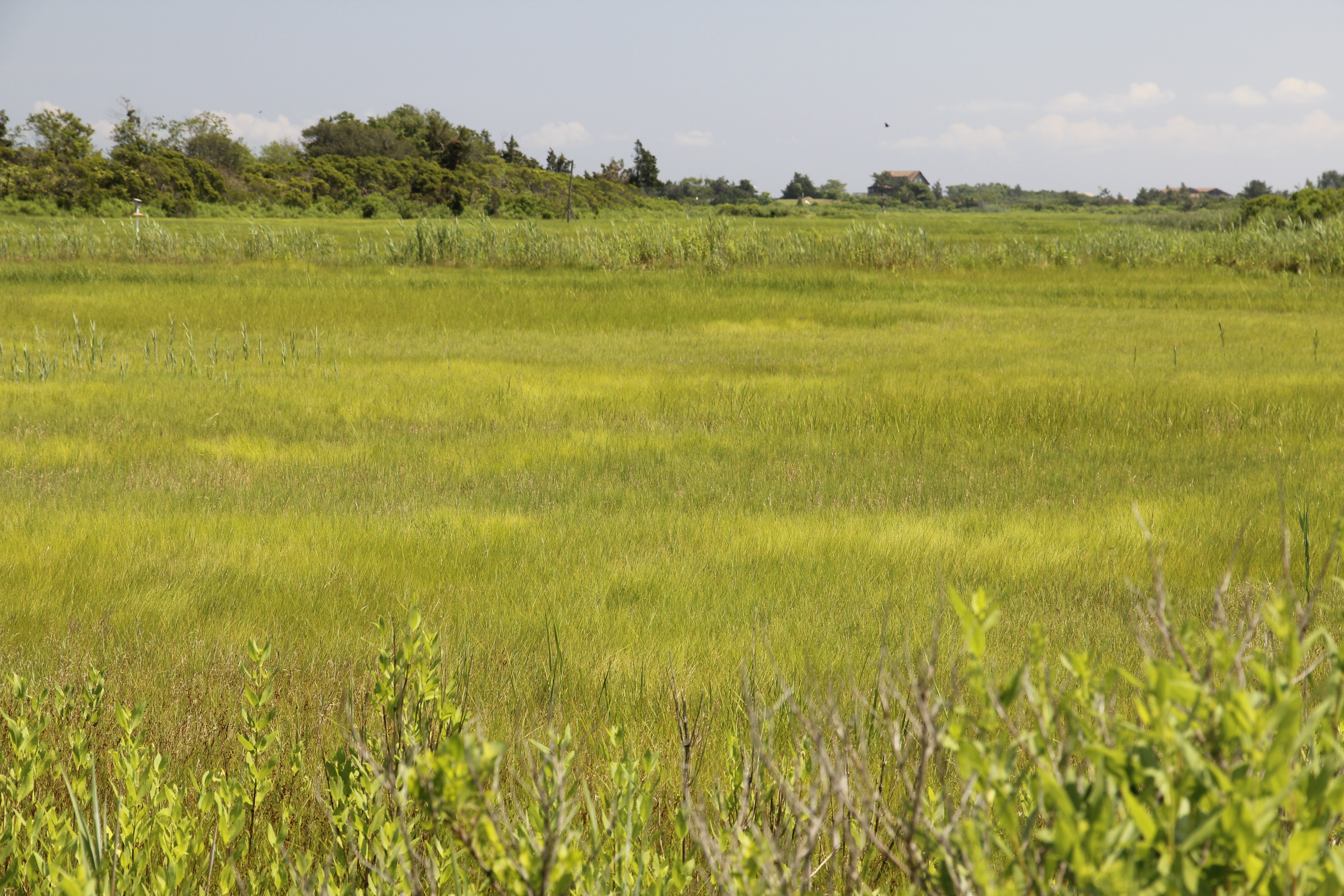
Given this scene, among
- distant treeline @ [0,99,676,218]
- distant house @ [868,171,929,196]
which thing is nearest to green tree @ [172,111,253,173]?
distant treeline @ [0,99,676,218]

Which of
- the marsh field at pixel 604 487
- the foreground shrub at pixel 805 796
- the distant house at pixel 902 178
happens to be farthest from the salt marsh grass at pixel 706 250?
the distant house at pixel 902 178

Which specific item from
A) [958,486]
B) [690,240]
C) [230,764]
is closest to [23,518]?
[230,764]

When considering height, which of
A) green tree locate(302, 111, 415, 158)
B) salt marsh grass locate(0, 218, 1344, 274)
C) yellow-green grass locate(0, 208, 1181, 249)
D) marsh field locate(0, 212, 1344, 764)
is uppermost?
green tree locate(302, 111, 415, 158)

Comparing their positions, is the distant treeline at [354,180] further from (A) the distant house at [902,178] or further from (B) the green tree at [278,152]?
(A) the distant house at [902,178]

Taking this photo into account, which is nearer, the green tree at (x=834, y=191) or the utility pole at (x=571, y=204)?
the utility pole at (x=571, y=204)

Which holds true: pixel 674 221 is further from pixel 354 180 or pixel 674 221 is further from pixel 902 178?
pixel 902 178

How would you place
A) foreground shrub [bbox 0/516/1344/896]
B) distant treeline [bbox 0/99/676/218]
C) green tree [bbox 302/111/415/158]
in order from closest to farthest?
foreground shrub [bbox 0/516/1344/896], distant treeline [bbox 0/99/676/218], green tree [bbox 302/111/415/158]

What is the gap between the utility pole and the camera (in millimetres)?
39841

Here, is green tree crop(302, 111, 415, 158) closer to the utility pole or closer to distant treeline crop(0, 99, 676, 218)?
distant treeline crop(0, 99, 676, 218)

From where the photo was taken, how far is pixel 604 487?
5.77m

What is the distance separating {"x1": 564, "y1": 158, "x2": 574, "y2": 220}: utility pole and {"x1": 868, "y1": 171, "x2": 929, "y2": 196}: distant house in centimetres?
7648

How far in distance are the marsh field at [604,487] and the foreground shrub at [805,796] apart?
0.13m

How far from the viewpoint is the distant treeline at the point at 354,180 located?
44.0 m

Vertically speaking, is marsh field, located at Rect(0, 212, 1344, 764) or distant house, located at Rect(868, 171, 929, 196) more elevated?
distant house, located at Rect(868, 171, 929, 196)
